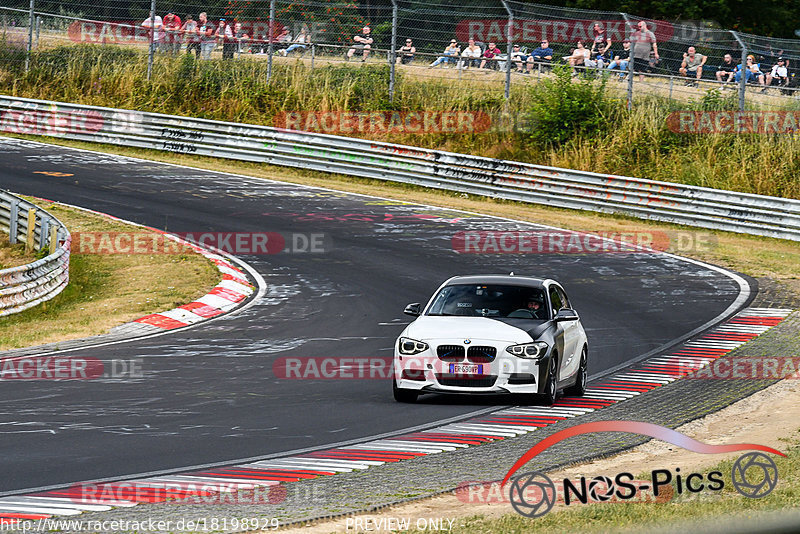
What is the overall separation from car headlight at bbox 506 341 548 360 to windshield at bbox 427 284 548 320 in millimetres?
838

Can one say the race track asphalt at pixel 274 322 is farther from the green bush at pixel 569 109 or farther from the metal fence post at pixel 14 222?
the green bush at pixel 569 109

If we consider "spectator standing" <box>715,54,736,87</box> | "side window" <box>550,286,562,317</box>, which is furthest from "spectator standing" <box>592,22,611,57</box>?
"side window" <box>550,286,562,317</box>

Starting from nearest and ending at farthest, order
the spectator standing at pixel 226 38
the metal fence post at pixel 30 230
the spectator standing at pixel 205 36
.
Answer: the metal fence post at pixel 30 230 < the spectator standing at pixel 226 38 < the spectator standing at pixel 205 36

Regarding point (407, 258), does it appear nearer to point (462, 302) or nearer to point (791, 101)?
point (462, 302)

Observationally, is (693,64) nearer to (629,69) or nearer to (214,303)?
(629,69)

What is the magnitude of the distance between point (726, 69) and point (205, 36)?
1552cm

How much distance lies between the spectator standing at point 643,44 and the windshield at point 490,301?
1815cm

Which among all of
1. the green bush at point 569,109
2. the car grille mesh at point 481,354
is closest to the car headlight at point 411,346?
the car grille mesh at point 481,354

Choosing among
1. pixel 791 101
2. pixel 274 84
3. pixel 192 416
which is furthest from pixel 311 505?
pixel 274 84

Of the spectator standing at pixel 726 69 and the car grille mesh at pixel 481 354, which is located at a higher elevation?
the spectator standing at pixel 726 69

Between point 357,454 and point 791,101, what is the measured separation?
22885mm

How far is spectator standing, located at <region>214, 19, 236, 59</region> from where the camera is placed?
3409 cm

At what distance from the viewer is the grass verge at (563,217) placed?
23.0 meters

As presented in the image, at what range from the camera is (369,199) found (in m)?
28.4
